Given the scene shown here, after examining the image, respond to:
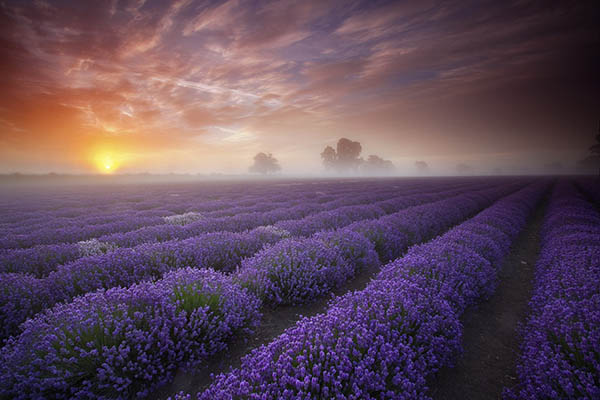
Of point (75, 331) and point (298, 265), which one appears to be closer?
point (75, 331)

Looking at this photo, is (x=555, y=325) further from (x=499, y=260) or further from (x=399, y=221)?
(x=399, y=221)

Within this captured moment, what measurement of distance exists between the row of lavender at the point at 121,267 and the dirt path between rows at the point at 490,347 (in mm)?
2398

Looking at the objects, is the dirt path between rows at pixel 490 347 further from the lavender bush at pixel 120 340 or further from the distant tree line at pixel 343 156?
the distant tree line at pixel 343 156

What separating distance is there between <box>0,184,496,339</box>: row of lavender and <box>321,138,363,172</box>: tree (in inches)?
3103

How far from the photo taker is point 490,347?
3.11 meters

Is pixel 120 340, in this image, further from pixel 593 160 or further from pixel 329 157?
pixel 593 160

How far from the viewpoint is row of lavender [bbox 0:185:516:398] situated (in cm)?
210

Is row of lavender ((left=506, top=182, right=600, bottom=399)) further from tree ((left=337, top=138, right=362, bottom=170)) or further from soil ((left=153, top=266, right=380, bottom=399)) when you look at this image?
tree ((left=337, top=138, right=362, bottom=170))

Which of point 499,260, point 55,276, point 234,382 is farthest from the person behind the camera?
point 499,260

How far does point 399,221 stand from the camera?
727 cm

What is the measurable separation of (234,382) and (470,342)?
313cm

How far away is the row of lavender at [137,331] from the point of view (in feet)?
6.88

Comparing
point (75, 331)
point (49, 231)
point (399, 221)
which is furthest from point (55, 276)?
point (399, 221)

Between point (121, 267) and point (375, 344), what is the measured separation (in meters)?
4.40
